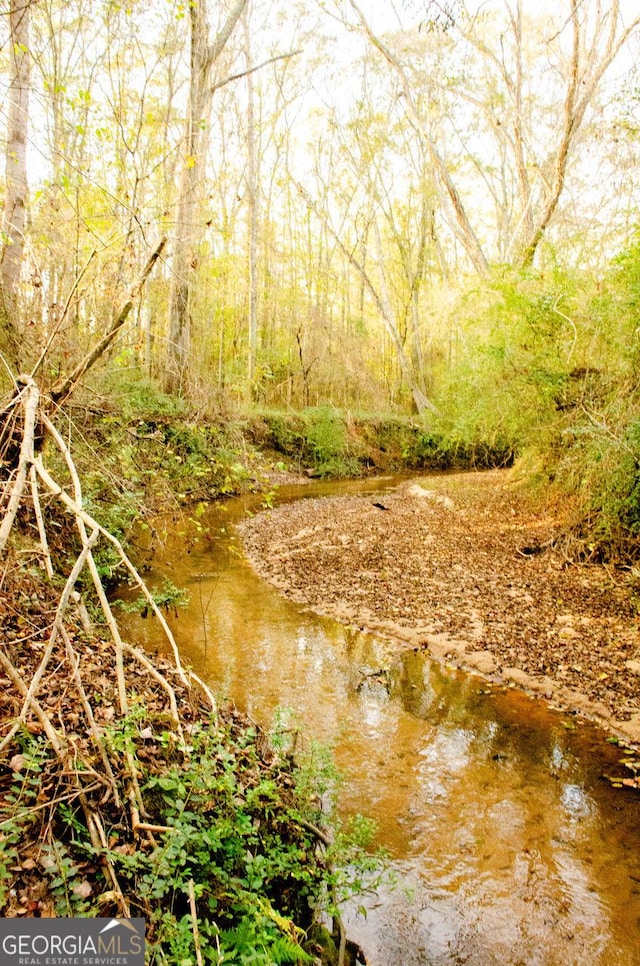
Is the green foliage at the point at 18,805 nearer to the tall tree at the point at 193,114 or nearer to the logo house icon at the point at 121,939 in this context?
the logo house icon at the point at 121,939

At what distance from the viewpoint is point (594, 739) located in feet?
16.1

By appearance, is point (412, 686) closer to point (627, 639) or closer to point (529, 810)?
point (529, 810)

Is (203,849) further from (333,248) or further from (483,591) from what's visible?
(333,248)

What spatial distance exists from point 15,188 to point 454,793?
8213 millimetres

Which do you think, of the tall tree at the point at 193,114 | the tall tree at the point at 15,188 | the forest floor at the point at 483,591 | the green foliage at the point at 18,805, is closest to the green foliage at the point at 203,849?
the green foliage at the point at 18,805

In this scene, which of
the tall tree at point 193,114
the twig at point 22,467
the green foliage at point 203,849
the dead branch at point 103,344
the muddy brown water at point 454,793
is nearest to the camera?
the green foliage at point 203,849

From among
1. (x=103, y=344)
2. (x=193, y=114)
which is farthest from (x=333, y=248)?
(x=103, y=344)

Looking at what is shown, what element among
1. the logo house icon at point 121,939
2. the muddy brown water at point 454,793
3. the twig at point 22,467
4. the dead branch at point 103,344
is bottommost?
the muddy brown water at point 454,793

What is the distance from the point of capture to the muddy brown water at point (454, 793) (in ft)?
9.76

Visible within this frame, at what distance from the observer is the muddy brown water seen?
297 cm

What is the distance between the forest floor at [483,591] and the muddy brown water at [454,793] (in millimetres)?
468

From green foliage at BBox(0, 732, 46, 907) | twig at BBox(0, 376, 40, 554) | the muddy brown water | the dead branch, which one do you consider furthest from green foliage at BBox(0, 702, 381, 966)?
the dead branch

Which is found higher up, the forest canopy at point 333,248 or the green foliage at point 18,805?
the forest canopy at point 333,248

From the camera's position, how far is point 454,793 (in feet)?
13.6
